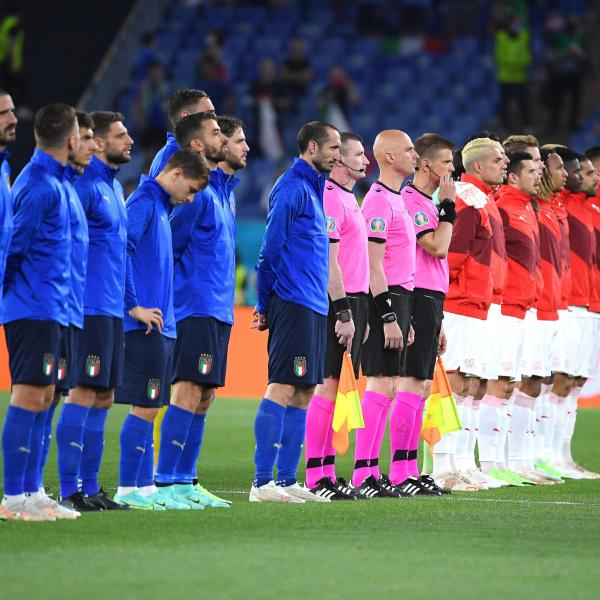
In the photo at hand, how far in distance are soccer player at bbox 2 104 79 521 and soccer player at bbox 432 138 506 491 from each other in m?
4.19

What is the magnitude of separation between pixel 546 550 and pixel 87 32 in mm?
20925

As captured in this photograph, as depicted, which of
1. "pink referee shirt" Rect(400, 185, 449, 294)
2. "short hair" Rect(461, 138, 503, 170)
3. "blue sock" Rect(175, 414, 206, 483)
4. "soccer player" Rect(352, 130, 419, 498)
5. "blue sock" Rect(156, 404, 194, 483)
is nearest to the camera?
"blue sock" Rect(156, 404, 194, 483)

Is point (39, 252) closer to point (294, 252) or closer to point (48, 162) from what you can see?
point (48, 162)

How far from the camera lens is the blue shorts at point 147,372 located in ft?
28.3

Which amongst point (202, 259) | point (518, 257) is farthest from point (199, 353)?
point (518, 257)

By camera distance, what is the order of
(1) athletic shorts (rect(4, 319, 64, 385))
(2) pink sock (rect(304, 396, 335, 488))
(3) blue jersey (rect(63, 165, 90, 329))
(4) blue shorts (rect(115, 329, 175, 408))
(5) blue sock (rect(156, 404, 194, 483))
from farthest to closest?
(2) pink sock (rect(304, 396, 335, 488)), (5) blue sock (rect(156, 404, 194, 483)), (4) blue shorts (rect(115, 329, 175, 408)), (3) blue jersey (rect(63, 165, 90, 329)), (1) athletic shorts (rect(4, 319, 64, 385))

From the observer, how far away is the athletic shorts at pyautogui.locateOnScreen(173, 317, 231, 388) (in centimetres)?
900

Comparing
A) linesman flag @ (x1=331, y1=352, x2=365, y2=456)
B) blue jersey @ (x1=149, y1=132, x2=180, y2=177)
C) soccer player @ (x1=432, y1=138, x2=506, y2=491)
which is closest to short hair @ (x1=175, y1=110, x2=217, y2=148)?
blue jersey @ (x1=149, y1=132, x2=180, y2=177)

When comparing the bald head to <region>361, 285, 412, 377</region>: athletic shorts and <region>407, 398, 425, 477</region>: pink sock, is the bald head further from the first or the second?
<region>407, 398, 425, 477</region>: pink sock

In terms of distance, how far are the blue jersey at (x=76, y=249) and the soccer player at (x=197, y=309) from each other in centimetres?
101

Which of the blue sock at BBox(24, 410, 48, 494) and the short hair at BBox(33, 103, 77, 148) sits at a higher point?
the short hair at BBox(33, 103, 77, 148)

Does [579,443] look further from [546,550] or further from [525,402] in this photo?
[546,550]

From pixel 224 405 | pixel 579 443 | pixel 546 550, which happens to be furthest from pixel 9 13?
pixel 546 550

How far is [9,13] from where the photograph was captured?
25.2 m
